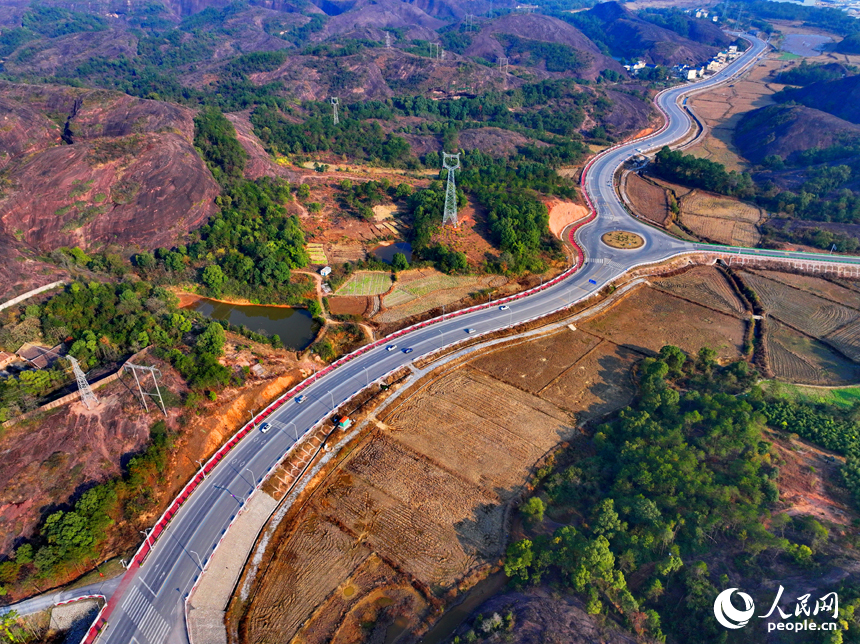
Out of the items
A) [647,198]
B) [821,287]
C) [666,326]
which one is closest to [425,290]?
[666,326]

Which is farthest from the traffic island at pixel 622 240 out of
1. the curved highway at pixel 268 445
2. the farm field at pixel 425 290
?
the farm field at pixel 425 290

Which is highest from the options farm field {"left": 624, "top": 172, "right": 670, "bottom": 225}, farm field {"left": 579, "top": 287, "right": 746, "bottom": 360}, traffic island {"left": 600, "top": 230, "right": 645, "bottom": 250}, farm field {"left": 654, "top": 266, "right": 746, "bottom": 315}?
farm field {"left": 624, "top": 172, "right": 670, "bottom": 225}

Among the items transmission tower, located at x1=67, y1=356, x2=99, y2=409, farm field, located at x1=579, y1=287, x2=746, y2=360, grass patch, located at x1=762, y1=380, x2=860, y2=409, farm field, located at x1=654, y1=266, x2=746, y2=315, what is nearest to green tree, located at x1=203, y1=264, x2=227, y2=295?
transmission tower, located at x1=67, y1=356, x2=99, y2=409

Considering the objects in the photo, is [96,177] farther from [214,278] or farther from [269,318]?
[269,318]

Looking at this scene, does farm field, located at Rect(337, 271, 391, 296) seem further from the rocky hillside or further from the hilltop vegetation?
the hilltop vegetation

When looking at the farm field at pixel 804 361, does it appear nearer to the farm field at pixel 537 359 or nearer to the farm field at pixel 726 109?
the farm field at pixel 537 359

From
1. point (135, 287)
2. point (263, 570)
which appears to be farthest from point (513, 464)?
point (135, 287)
